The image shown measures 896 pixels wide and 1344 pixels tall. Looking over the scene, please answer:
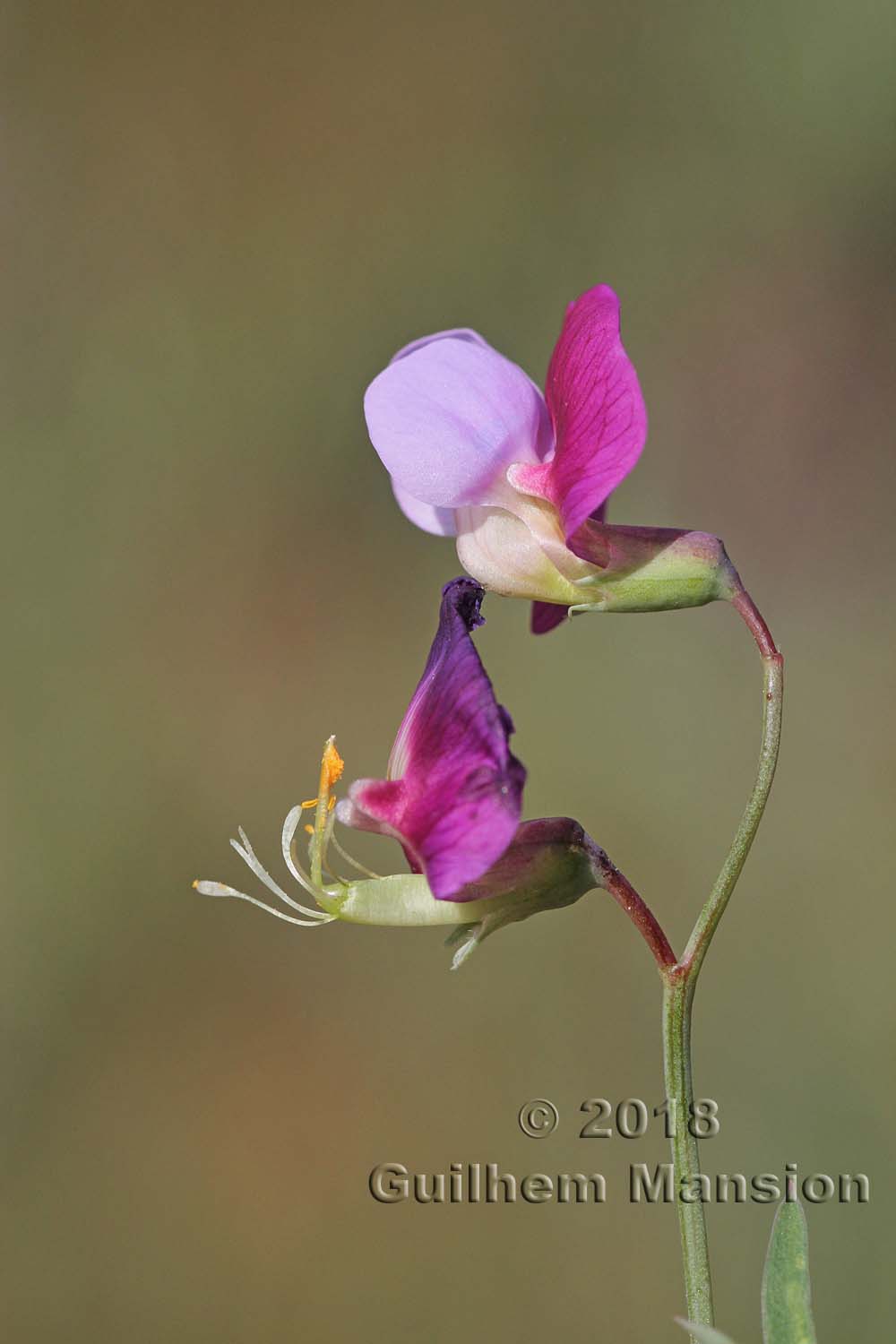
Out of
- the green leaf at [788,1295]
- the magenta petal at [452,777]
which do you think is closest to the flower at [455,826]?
the magenta petal at [452,777]

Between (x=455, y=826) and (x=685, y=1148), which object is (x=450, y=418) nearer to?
(x=455, y=826)

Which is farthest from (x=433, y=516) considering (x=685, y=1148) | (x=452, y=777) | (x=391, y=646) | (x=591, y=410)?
(x=391, y=646)

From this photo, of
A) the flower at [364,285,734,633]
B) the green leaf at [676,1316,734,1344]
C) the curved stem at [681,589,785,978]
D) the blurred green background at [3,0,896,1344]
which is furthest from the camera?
the blurred green background at [3,0,896,1344]

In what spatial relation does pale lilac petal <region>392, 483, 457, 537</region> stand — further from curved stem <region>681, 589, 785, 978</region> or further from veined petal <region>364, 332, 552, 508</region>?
curved stem <region>681, 589, 785, 978</region>

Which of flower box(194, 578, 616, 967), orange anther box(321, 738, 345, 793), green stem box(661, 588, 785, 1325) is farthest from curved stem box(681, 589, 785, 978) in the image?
orange anther box(321, 738, 345, 793)

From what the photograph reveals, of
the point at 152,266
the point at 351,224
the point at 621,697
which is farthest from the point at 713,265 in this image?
the point at 152,266

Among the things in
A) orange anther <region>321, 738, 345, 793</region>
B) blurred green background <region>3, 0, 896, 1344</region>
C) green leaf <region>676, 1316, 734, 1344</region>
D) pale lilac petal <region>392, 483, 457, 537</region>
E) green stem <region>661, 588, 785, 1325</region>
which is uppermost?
blurred green background <region>3, 0, 896, 1344</region>

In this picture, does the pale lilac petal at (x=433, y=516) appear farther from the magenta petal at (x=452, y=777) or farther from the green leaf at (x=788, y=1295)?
the green leaf at (x=788, y=1295)
